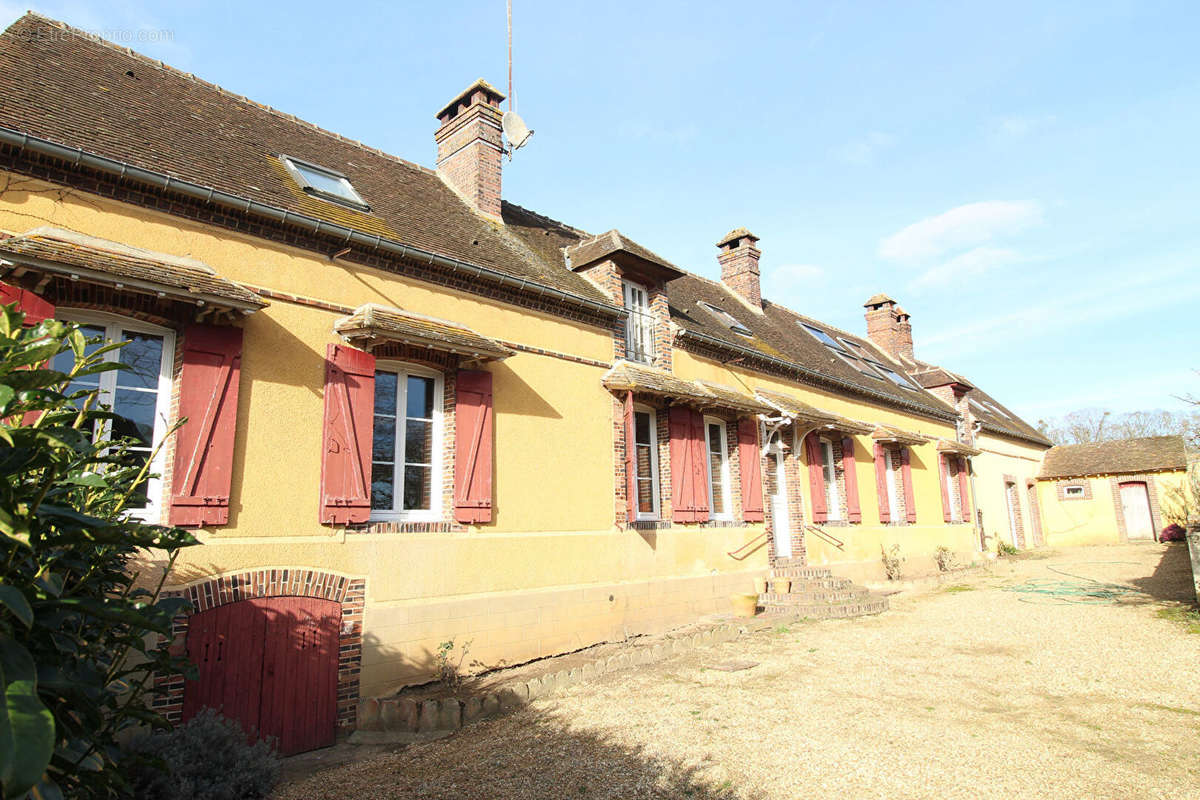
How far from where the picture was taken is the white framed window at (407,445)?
24.6 feet

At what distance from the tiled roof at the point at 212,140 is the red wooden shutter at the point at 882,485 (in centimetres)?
887

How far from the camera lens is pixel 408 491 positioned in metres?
7.70

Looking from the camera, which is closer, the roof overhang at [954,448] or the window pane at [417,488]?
the window pane at [417,488]

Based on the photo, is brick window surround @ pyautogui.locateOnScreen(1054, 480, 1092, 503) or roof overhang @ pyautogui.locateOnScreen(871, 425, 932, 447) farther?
brick window surround @ pyautogui.locateOnScreen(1054, 480, 1092, 503)

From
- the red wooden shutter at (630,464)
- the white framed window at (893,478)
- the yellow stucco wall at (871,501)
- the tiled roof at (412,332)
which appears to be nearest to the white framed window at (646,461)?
the red wooden shutter at (630,464)

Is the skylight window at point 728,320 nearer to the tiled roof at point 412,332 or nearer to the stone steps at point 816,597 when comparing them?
the stone steps at point 816,597

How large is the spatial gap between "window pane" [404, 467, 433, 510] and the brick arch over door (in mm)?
1079

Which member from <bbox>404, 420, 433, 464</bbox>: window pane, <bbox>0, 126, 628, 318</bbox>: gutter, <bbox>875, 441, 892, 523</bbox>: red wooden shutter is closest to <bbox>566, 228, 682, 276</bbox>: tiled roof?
<bbox>0, 126, 628, 318</bbox>: gutter

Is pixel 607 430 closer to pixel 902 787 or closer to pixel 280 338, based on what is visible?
pixel 280 338

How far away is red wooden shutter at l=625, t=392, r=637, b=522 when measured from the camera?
984cm

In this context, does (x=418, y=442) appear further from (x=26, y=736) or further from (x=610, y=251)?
(x=26, y=736)

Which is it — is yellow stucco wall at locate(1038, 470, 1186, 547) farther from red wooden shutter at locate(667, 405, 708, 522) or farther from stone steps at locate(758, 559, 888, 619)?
red wooden shutter at locate(667, 405, 708, 522)

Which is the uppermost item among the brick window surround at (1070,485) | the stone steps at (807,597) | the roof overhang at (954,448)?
the roof overhang at (954,448)

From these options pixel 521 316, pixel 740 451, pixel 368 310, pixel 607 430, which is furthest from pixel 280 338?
pixel 740 451
